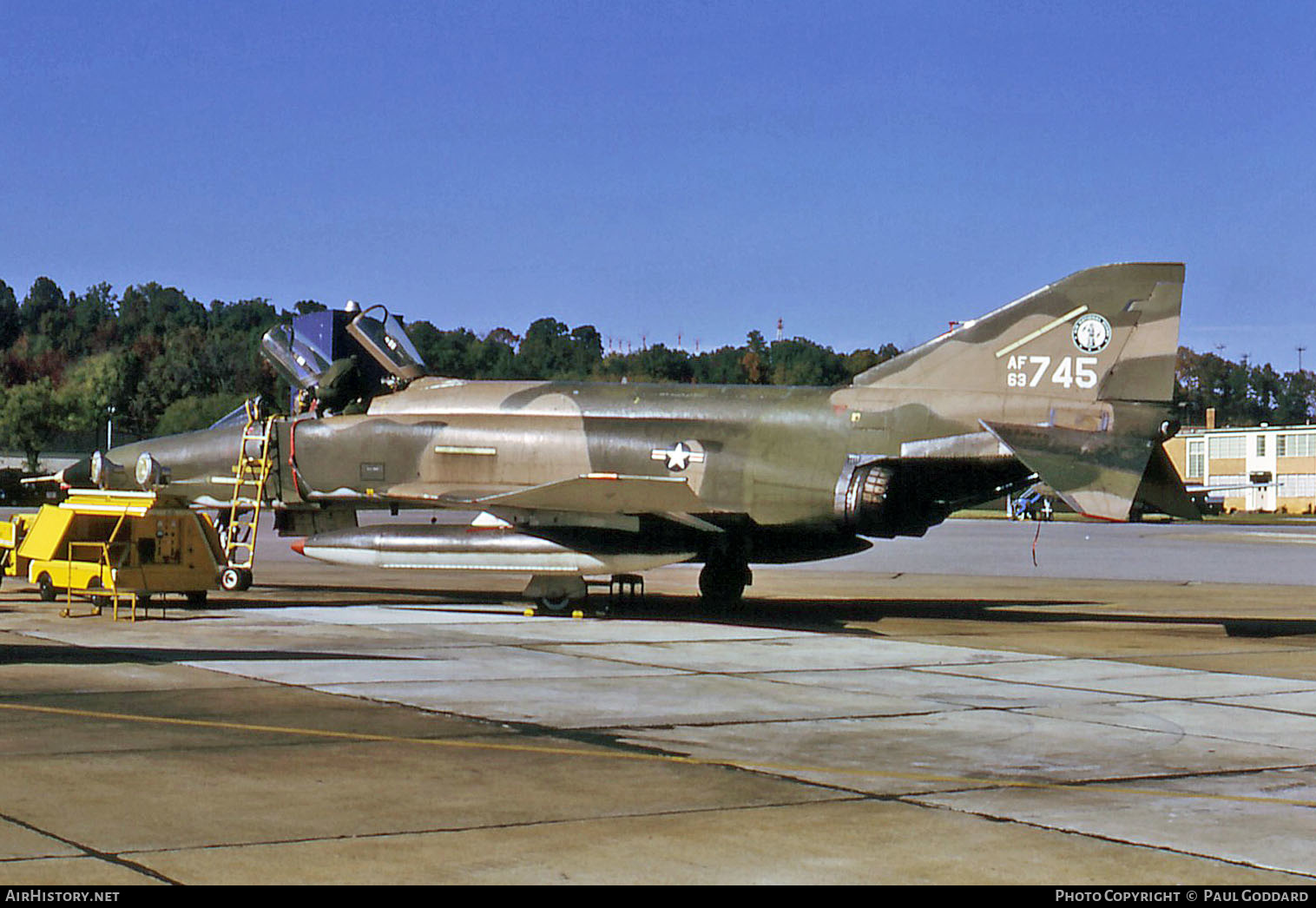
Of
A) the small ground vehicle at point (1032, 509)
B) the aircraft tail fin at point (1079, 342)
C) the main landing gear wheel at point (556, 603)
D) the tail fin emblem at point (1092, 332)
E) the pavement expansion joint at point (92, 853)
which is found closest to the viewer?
the pavement expansion joint at point (92, 853)

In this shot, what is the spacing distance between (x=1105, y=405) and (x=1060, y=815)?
35.6ft

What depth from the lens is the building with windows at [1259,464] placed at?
9512cm

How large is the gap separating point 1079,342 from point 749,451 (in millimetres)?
4393

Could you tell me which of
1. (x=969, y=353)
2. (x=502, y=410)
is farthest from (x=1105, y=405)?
(x=502, y=410)

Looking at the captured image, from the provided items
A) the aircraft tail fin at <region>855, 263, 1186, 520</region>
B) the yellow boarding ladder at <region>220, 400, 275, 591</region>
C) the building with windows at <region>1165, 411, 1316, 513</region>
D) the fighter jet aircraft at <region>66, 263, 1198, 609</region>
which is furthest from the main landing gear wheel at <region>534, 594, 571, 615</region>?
the building with windows at <region>1165, 411, 1316, 513</region>

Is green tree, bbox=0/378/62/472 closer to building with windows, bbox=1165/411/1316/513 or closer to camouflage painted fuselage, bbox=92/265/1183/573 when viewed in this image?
camouflage painted fuselage, bbox=92/265/1183/573

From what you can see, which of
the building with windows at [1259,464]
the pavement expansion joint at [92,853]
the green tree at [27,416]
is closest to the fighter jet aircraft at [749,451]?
the pavement expansion joint at [92,853]

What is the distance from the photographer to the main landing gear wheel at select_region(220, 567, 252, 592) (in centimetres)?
1936

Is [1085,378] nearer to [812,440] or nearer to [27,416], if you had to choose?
[812,440]

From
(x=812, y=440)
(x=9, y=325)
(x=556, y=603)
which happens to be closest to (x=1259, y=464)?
(x=812, y=440)

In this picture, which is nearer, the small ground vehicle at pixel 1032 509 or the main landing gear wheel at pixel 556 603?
the main landing gear wheel at pixel 556 603

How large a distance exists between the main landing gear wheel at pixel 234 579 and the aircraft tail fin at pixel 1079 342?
31.7ft

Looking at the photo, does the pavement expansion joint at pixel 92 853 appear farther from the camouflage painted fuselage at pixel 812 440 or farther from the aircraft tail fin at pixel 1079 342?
the aircraft tail fin at pixel 1079 342

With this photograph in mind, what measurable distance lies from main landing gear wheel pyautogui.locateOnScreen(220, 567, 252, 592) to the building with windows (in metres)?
81.6
